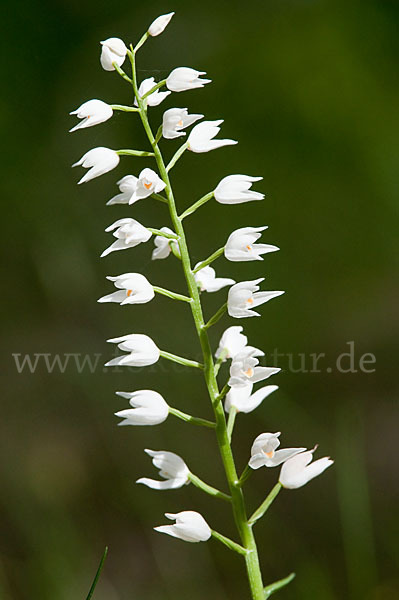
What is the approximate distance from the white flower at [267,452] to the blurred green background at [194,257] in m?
0.86

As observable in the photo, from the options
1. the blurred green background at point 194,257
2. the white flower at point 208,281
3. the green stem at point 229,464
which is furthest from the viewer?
the blurred green background at point 194,257

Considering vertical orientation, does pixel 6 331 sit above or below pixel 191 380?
above

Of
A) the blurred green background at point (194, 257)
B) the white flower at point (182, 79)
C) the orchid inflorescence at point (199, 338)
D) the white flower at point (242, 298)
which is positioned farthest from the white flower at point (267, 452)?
the blurred green background at point (194, 257)

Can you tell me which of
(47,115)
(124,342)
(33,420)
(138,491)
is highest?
(47,115)

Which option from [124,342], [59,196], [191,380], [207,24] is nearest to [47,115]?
[59,196]

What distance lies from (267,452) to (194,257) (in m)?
1.17

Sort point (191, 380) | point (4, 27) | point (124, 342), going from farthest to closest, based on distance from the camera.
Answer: point (191, 380), point (4, 27), point (124, 342)

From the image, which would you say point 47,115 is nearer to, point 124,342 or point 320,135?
point 320,135

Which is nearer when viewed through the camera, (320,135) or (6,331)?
(320,135)

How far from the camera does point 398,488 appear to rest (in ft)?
5.39

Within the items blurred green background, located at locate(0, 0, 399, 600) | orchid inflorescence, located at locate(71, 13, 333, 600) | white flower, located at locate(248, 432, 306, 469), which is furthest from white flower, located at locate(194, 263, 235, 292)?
blurred green background, located at locate(0, 0, 399, 600)

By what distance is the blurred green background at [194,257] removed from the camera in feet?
5.02

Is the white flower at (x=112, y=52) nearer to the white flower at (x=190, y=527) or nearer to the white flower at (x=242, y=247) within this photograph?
the white flower at (x=242, y=247)

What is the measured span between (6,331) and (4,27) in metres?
0.80
